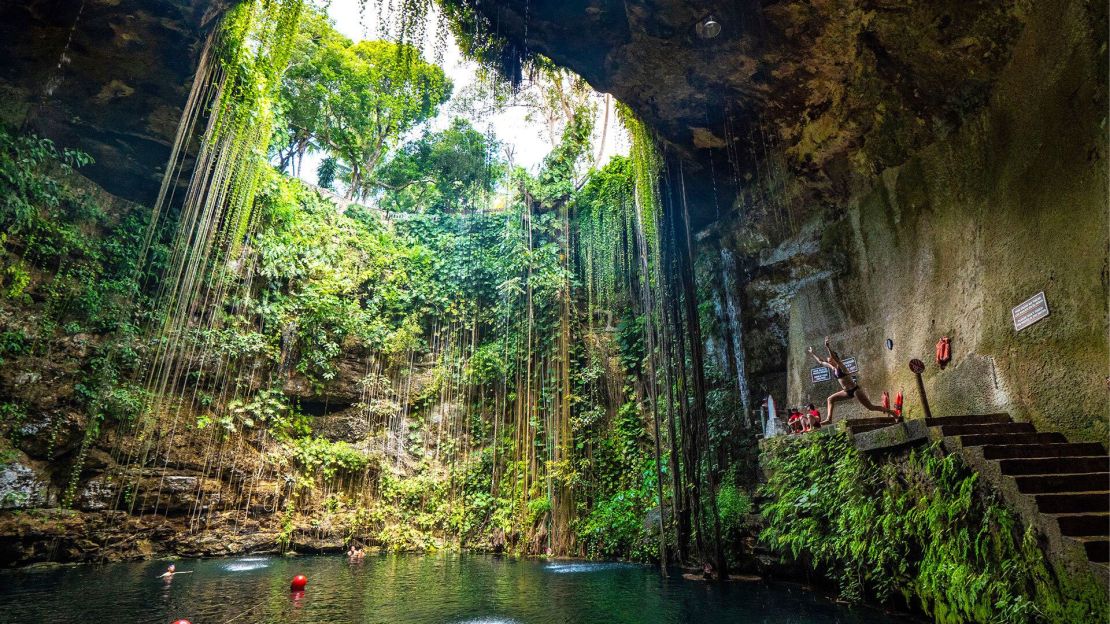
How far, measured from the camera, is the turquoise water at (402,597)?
182 inches

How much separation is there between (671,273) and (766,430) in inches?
121

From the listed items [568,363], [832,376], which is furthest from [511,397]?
[832,376]

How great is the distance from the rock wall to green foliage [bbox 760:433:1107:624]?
1.43 metres

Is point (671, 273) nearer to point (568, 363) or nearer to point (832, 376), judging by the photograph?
point (832, 376)

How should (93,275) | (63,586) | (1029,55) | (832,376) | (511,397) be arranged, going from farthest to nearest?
1. (511,397)
2. (93,275)
3. (832,376)
4. (63,586)
5. (1029,55)

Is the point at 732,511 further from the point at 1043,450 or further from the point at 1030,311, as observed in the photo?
the point at 1030,311

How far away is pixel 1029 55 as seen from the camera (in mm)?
5082

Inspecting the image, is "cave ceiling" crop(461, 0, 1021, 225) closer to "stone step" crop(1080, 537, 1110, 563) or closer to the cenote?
the cenote

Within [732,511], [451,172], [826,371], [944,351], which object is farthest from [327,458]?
[944,351]

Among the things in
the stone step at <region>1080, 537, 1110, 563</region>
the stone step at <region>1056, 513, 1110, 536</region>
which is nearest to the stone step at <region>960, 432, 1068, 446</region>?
the stone step at <region>1056, 513, 1110, 536</region>

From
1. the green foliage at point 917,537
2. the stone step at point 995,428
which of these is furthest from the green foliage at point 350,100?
the stone step at point 995,428

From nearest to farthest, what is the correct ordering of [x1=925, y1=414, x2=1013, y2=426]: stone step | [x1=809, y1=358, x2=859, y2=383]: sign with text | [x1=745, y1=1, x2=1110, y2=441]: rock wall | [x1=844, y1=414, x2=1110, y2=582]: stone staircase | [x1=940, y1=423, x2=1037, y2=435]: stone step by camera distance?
1. [x1=844, y1=414, x2=1110, y2=582]: stone staircase
2. [x1=745, y1=1, x2=1110, y2=441]: rock wall
3. [x1=940, y1=423, x2=1037, y2=435]: stone step
4. [x1=925, y1=414, x2=1013, y2=426]: stone step
5. [x1=809, y1=358, x2=859, y2=383]: sign with text

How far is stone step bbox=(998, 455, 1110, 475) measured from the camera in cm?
370

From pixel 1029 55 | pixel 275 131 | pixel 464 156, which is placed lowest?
pixel 1029 55
